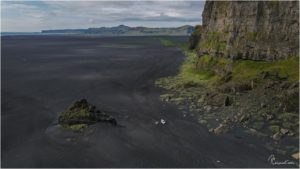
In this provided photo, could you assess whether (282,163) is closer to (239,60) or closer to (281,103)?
(281,103)

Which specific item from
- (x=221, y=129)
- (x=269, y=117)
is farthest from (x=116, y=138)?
(x=269, y=117)

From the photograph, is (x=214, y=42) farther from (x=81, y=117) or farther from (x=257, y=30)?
(x=81, y=117)

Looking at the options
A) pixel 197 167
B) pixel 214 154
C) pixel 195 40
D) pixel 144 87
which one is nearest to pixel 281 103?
pixel 214 154

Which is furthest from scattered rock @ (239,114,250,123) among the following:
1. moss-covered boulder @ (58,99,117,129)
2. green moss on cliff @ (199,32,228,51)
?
green moss on cliff @ (199,32,228,51)

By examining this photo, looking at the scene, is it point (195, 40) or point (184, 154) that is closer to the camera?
point (184, 154)

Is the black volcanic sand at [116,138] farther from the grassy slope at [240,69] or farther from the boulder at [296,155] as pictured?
the grassy slope at [240,69]
